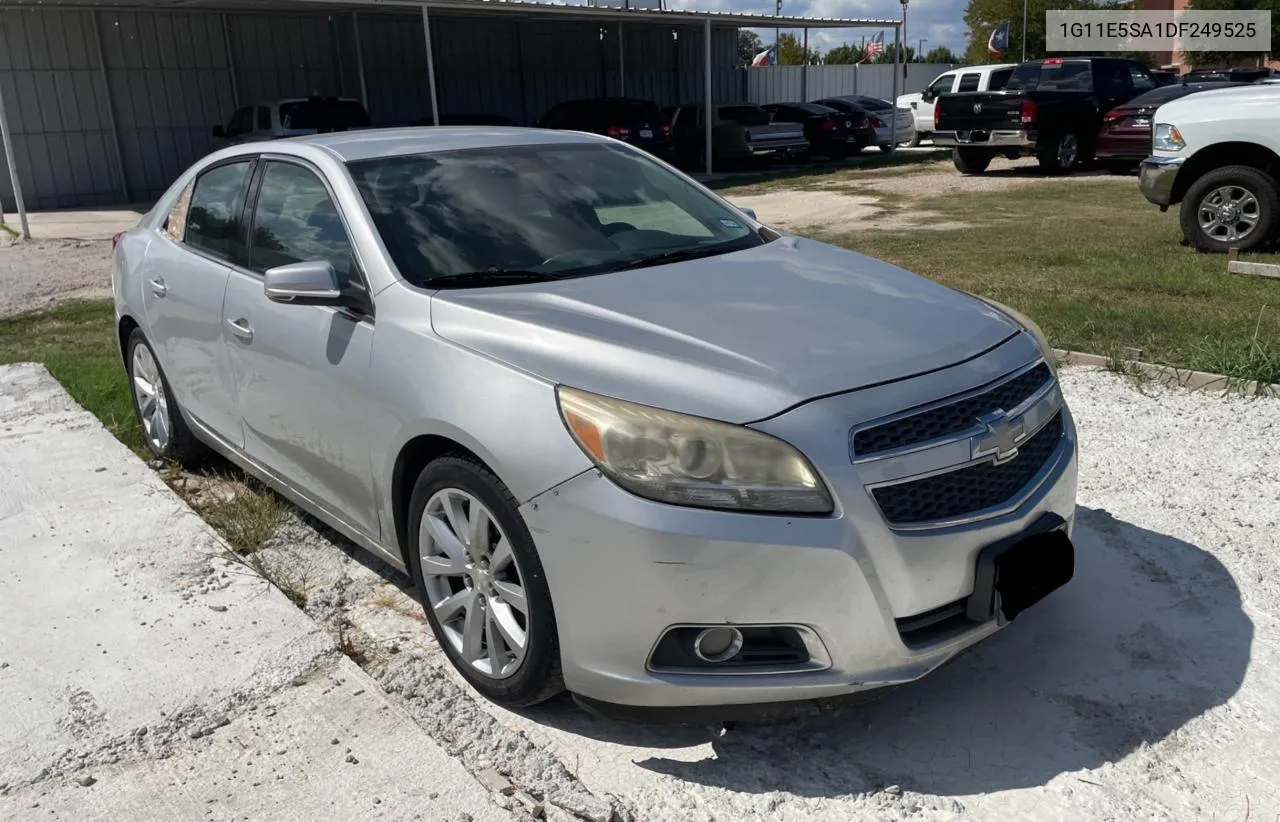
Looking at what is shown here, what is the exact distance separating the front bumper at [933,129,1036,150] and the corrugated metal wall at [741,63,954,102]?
16.4 metres

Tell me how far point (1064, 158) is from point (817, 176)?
15.9 feet

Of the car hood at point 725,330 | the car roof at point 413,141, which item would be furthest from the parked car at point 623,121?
the car hood at point 725,330

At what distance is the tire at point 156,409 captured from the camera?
193 inches

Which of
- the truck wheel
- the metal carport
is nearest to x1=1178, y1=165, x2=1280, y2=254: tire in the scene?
the truck wheel

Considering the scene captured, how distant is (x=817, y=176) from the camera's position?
22.2 meters

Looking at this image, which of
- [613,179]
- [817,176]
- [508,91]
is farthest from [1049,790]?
[508,91]

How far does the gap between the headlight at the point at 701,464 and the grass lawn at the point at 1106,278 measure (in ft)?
12.9

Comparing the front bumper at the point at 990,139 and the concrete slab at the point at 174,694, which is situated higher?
the front bumper at the point at 990,139

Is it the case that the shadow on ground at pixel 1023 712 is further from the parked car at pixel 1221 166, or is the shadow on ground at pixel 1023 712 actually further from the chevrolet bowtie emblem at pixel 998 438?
the parked car at pixel 1221 166

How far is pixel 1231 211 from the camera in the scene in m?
9.20

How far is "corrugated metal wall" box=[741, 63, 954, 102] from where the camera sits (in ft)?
117

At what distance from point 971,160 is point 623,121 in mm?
7050

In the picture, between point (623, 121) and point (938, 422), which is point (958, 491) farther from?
point (623, 121)

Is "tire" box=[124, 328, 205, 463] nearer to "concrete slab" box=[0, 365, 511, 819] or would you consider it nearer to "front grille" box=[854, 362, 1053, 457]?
"concrete slab" box=[0, 365, 511, 819]
